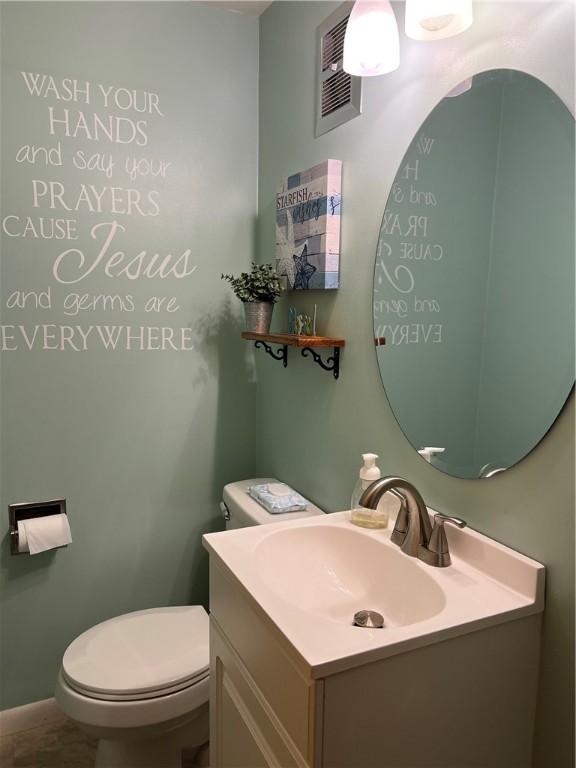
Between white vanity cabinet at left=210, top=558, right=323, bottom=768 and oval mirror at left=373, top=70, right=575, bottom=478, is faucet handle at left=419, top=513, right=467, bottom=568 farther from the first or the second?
white vanity cabinet at left=210, top=558, right=323, bottom=768

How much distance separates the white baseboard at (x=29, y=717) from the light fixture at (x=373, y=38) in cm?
217

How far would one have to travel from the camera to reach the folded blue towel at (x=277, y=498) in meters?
1.64

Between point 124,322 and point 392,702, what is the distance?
1.42 meters

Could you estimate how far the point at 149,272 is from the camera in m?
1.88

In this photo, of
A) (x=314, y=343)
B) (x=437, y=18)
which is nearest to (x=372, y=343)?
(x=314, y=343)

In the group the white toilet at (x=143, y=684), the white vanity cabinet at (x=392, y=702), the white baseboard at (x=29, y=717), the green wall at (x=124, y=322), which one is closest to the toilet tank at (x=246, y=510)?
the white toilet at (x=143, y=684)

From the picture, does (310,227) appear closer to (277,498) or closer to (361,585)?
(277,498)

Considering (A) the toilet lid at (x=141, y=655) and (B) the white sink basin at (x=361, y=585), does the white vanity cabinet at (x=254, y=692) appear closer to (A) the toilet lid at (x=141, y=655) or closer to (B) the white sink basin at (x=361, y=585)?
(B) the white sink basin at (x=361, y=585)

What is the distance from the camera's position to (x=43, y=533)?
1.77 m

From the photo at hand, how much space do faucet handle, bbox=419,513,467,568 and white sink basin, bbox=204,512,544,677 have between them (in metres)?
0.02

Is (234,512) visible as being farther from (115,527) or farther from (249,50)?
(249,50)

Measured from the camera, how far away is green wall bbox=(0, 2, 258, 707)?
1.71 meters

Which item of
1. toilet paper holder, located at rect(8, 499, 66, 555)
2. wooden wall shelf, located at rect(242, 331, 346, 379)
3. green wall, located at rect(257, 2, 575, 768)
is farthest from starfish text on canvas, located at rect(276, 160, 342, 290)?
toilet paper holder, located at rect(8, 499, 66, 555)

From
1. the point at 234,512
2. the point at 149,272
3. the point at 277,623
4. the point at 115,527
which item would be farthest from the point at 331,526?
the point at 149,272
